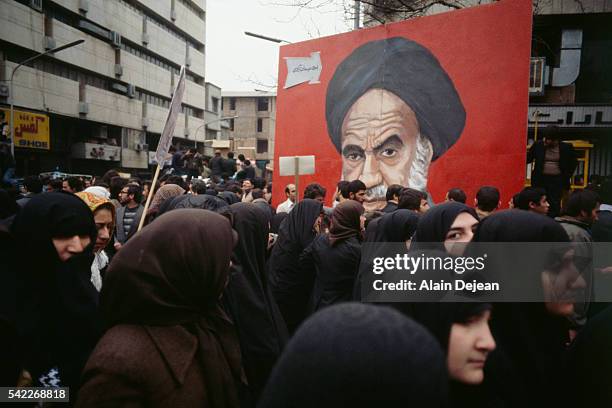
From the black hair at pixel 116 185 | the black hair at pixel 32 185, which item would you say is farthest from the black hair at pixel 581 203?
the black hair at pixel 32 185

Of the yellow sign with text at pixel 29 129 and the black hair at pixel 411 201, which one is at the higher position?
the yellow sign with text at pixel 29 129

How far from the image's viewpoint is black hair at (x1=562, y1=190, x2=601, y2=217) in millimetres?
3768

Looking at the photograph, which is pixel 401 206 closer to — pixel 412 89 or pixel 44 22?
pixel 412 89

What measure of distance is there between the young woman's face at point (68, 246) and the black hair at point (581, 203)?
145 inches

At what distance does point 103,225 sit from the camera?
3.59 metres

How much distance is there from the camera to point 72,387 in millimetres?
2195

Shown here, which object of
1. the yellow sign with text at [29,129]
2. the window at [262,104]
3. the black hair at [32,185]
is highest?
the window at [262,104]

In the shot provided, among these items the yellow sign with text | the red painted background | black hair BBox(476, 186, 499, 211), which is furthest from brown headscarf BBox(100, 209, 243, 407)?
the yellow sign with text

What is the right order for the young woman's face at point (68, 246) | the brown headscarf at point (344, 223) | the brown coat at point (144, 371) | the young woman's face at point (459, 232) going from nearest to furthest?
1. the brown coat at point (144, 371)
2. the young woman's face at point (68, 246)
3. the young woman's face at point (459, 232)
4. the brown headscarf at point (344, 223)

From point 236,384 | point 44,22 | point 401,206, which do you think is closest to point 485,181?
point 401,206

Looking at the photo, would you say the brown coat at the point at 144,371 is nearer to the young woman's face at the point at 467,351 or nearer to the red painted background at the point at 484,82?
the young woman's face at the point at 467,351

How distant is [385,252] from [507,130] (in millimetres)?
4711

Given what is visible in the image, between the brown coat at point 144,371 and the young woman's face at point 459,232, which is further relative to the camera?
the young woman's face at point 459,232

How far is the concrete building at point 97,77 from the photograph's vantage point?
2344cm
